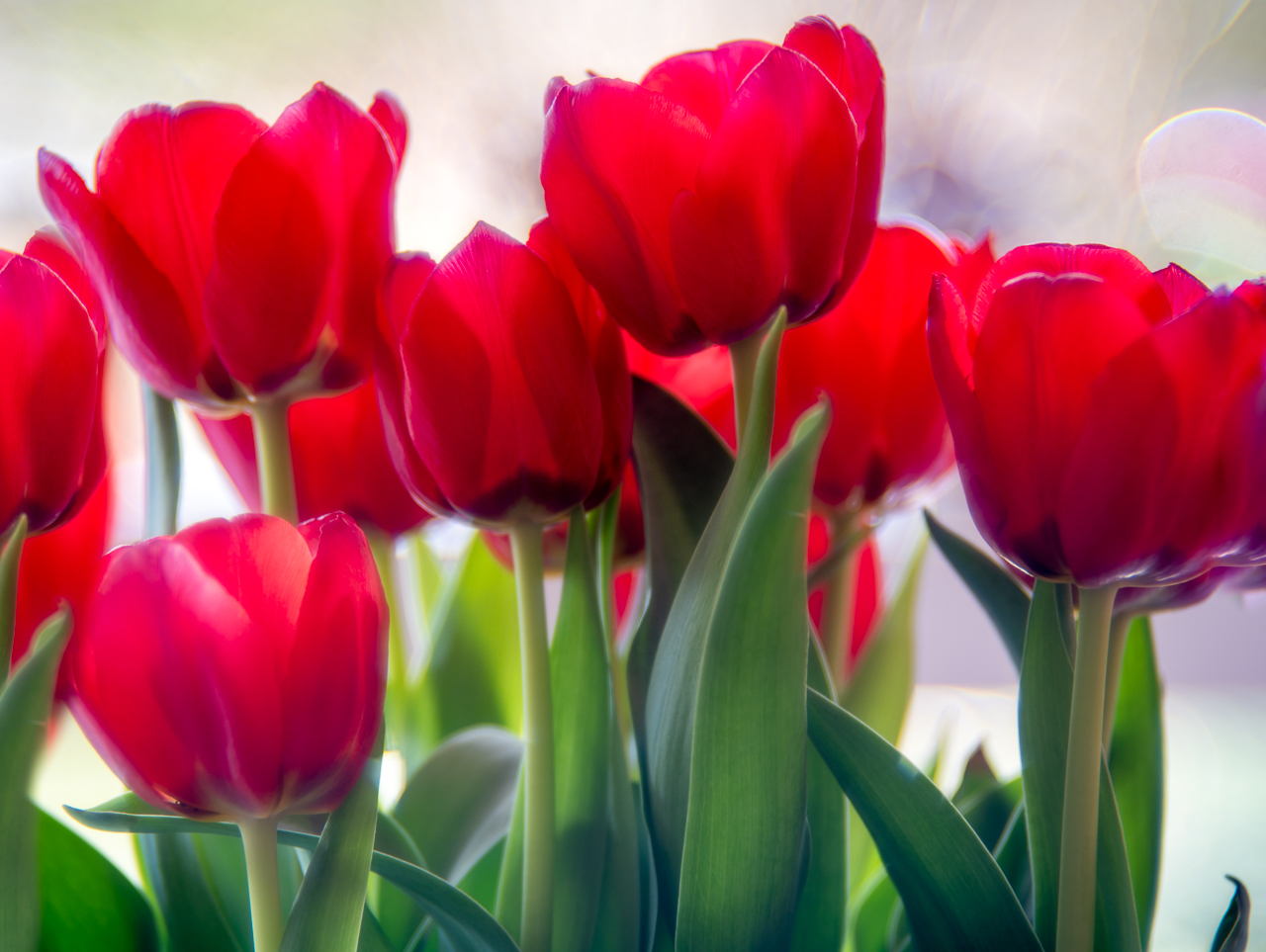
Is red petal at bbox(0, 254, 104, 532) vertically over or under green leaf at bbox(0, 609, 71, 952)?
over

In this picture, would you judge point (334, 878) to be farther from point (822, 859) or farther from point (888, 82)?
point (888, 82)

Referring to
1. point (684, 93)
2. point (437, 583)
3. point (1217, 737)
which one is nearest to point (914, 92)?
point (1217, 737)

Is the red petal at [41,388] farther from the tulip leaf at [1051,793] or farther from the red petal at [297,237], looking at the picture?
the tulip leaf at [1051,793]

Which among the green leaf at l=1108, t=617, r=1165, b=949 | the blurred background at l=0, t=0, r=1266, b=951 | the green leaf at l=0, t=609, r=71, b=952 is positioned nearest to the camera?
the green leaf at l=0, t=609, r=71, b=952

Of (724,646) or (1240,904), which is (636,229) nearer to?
(724,646)

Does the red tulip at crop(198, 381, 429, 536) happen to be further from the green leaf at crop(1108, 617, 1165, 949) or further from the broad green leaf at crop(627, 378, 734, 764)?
the green leaf at crop(1108, 617, 1165, 949)

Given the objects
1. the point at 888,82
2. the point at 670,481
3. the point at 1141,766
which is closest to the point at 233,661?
the point at 670,481

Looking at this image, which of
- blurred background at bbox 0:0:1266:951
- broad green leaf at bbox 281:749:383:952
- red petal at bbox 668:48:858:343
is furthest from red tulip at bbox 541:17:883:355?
blurred background at bbox 0:0:1266:951

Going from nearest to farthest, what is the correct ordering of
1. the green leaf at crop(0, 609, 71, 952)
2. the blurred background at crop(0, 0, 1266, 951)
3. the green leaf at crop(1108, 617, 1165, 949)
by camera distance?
the green leaf at crop(0, 609, 71, 952) → the green leaf at crop(1108, 617, 1165, 949) → the blurred background at crop(0, 0, 1266, 951)

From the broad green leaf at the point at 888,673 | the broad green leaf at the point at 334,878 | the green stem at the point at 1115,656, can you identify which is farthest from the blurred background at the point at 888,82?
the broad green leaf at the point at 334,878
